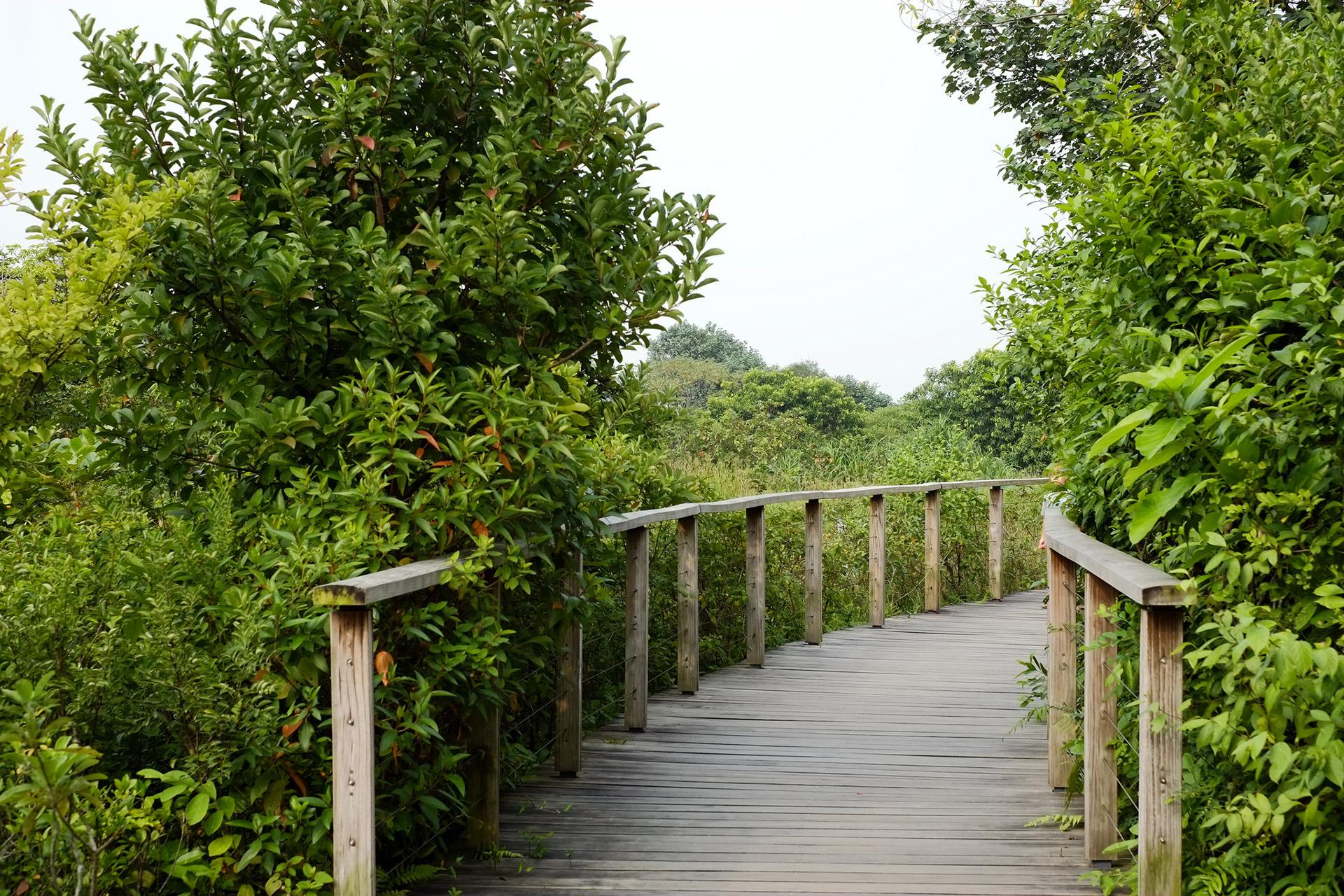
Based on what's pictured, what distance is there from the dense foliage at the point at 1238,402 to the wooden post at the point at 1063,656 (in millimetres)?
475

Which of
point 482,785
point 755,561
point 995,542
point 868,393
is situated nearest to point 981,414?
point 995,542

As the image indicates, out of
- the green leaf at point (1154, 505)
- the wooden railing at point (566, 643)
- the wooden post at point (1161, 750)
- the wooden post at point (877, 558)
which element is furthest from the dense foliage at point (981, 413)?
the green leaf at point (1154, 505)

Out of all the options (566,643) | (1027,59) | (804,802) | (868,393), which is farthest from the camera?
(868,393)

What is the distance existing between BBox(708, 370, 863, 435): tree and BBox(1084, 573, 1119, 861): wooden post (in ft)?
88.9

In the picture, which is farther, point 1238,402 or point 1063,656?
point 1063,656

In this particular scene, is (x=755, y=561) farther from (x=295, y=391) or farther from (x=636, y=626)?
(x=295, y=391)

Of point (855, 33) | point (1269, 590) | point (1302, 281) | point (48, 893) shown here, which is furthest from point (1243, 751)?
point (855, 33)

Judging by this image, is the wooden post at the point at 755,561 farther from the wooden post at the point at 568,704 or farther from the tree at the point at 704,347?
the tree at the point at 704,347

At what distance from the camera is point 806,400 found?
104 feet

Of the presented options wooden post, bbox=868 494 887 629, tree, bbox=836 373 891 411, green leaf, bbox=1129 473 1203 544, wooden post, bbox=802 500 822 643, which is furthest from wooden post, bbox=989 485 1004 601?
tree, bbox=836 373 891 411

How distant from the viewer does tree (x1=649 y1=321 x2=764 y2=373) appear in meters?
56.5

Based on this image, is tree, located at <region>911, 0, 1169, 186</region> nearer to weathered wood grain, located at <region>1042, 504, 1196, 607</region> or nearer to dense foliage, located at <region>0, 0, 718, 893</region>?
weathered wood grain, located at <region>1042, 504, 1196, 607</region>

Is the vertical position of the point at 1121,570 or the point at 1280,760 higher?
the point at 1121,570

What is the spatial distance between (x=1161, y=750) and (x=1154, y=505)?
0.73 meters
